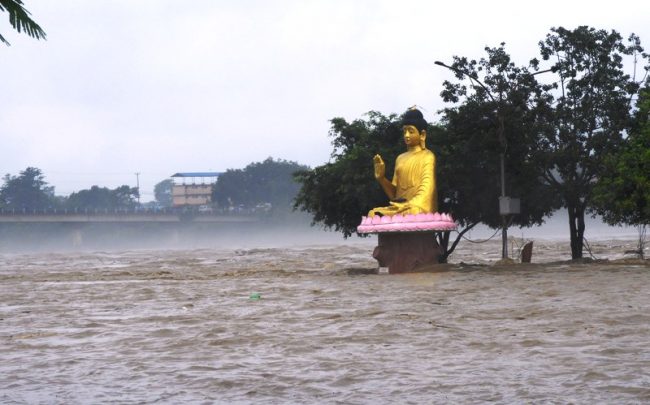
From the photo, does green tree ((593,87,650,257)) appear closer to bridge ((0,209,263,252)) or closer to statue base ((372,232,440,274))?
statue base ((372,232,440,274))

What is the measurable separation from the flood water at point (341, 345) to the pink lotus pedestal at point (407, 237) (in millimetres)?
5177

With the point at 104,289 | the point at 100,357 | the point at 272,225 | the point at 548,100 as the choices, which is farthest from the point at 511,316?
the point at 272,225

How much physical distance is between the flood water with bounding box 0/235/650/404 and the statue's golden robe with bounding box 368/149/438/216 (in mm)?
5756

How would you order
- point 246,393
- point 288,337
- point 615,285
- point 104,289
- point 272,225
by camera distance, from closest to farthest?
1. point 246,393
2. point 288,337
3. point 615,285
4. point 104,289
5. point 272,225

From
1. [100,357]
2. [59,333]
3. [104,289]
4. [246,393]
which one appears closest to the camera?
[246,393]

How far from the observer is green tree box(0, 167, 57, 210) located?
5270 inches

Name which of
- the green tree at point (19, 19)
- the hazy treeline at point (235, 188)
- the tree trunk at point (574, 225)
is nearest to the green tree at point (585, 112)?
the tree trunk at point (574, 225)

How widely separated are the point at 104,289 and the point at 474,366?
1638 cm

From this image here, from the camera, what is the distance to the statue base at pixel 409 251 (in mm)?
27547

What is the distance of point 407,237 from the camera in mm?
27672

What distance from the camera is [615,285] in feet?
65.0

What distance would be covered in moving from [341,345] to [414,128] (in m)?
17.3

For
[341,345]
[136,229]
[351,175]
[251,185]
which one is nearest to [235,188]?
[251,185]

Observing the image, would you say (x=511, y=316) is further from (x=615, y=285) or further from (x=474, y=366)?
(x=615, y=285)
